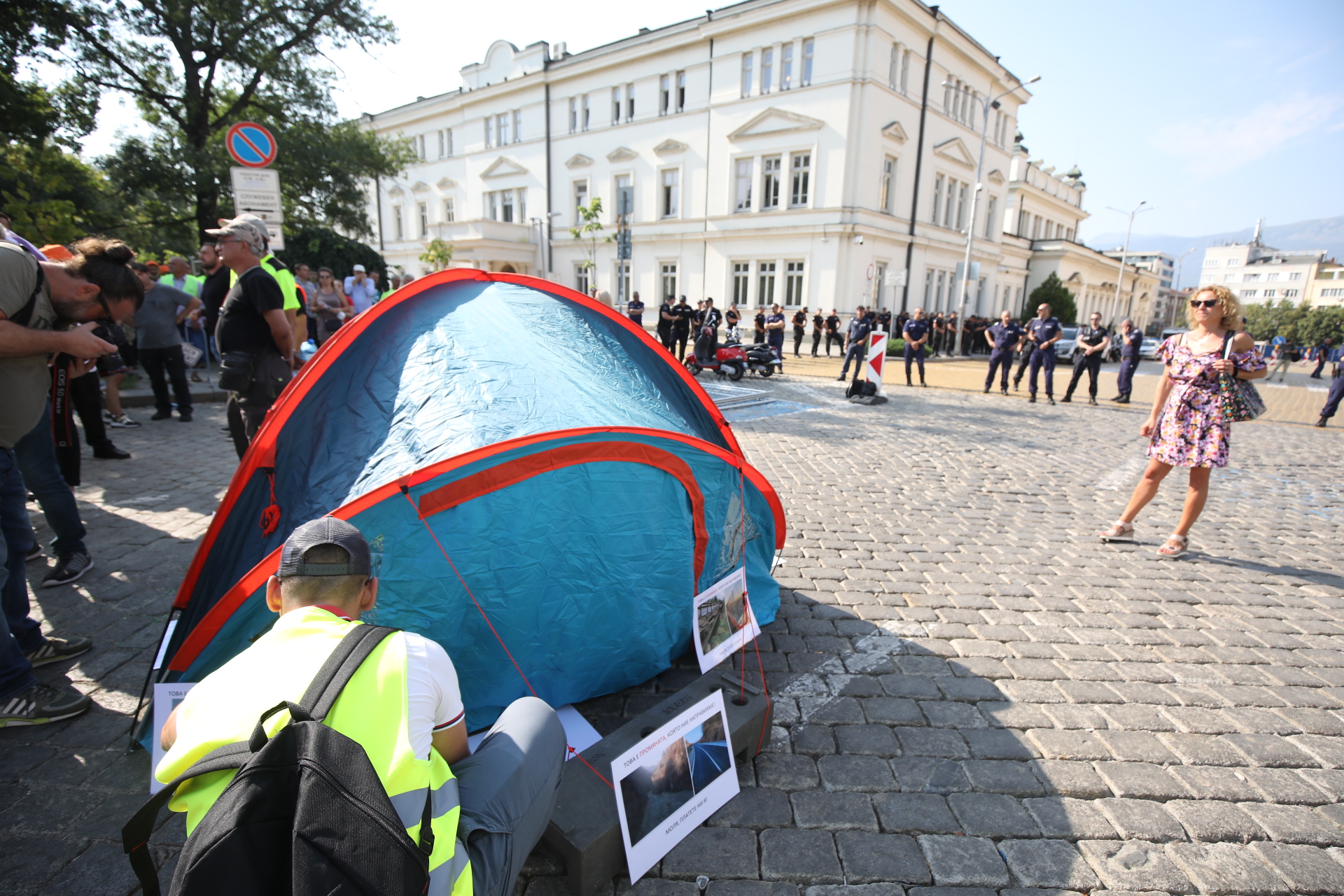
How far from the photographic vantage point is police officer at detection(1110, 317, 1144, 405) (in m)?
12.2

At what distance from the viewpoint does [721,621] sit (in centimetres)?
288

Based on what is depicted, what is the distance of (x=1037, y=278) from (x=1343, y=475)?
3998cm

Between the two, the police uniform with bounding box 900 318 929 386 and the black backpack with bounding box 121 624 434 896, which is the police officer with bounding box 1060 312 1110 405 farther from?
the black backpack with bounding box 121 624 434 896

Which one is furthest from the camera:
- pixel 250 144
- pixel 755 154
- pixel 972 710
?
pixel 755 154

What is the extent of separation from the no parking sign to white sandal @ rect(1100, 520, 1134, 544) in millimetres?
8455

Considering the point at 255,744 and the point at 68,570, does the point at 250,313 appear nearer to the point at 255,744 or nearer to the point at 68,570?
the point at 68,570

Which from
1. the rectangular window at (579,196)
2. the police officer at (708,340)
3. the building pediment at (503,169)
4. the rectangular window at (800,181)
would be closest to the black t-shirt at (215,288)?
the police officer at (708,340)

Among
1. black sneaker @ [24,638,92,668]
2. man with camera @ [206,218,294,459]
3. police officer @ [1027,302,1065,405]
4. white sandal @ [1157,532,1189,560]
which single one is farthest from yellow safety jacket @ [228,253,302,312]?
police officer @ [1027,302,1065,405]

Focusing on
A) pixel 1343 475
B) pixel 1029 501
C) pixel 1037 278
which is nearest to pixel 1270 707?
pixel 1029 501

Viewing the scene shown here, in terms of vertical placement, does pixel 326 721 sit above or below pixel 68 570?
above

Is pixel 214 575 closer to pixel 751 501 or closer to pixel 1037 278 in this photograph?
pixel 751 501

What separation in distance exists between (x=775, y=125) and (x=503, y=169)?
17161 millimetres

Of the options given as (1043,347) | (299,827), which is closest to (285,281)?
(299,827)

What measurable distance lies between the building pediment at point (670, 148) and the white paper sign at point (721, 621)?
2948 cm
